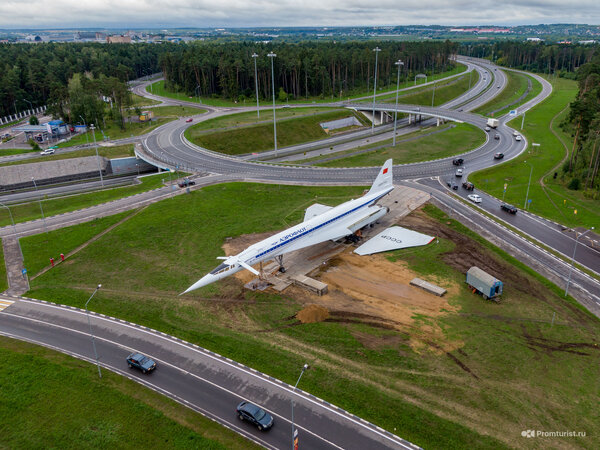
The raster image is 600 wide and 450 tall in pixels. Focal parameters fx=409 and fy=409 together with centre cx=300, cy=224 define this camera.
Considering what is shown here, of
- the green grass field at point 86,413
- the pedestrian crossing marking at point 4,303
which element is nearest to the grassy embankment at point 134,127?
the pedestrian crossing marking at point 4,303

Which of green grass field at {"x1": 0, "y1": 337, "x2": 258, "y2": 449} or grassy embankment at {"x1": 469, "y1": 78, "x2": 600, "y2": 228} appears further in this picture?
grassy embankment at {"x1": 469, "y1": 78, "x2": 600, "y2": 228}

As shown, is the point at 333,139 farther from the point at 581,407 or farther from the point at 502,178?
the point at 581,407

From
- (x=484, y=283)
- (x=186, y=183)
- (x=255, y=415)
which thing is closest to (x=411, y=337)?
(x=484, y=283)

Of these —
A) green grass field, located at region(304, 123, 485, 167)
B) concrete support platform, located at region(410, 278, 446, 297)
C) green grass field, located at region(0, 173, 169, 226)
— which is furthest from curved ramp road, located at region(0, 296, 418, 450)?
green grass field, located at region(304, 123, 485, 167)

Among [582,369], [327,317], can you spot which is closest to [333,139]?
[327,317]

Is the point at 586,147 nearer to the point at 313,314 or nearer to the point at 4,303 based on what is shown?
the point at 313,314

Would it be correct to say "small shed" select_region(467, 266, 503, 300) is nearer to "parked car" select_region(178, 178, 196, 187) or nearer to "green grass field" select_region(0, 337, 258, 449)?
"green grass field" select_region(0, 337, 258, 449)

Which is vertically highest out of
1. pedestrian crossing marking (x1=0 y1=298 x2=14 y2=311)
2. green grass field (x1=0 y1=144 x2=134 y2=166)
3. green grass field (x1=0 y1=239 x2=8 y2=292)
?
green grass field (x1=0 y1=144 x2=134 y2=166)
